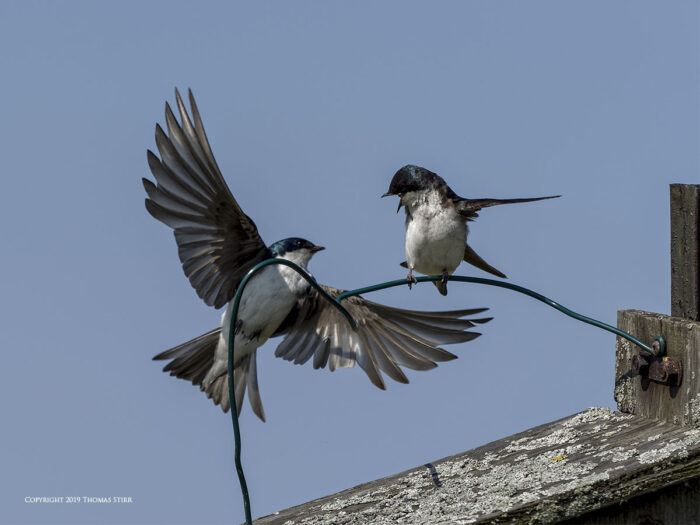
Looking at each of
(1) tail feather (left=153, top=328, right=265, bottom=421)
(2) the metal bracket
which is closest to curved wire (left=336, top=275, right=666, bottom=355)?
(2) the metal bracket

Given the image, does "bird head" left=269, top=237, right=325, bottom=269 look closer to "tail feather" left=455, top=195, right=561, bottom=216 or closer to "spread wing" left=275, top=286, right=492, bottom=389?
"spread wing" left=275, top=286, right=492, bottom=389

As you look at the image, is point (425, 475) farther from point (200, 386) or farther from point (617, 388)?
point (200, 386)

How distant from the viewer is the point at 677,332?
2.48 m

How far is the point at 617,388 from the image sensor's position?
2.74 meters

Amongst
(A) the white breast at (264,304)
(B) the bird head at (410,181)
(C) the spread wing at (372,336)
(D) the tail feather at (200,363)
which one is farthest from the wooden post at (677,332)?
(D) the tail feather at (200,363)

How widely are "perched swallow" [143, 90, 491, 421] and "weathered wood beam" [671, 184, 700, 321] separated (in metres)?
0.81

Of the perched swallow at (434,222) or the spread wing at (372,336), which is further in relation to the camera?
the spread wing at (372,336)

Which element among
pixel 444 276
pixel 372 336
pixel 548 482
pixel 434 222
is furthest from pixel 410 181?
pixel 548 482

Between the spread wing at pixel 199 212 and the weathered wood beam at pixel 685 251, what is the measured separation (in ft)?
4.55

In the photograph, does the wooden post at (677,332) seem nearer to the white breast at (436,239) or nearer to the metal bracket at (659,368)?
the metal bracket at (659,368)

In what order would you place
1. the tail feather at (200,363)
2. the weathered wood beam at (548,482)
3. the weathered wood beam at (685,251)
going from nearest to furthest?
the weathered wood beam at (548,482) < the weathered wood beam at (685,251) < the tail feather at (200,363)

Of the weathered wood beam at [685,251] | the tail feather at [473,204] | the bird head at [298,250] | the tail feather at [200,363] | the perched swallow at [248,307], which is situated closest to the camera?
the weathered wood beam at [685,251]

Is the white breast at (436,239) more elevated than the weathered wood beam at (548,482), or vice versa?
the white breast at (436,239)

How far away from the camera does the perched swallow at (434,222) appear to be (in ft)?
10.3
